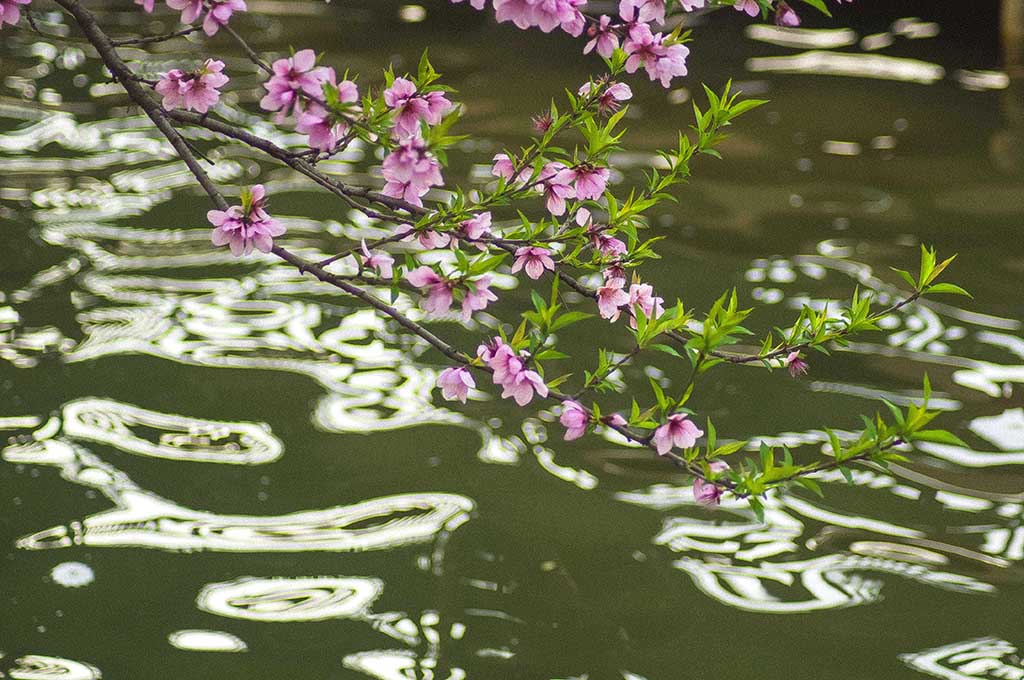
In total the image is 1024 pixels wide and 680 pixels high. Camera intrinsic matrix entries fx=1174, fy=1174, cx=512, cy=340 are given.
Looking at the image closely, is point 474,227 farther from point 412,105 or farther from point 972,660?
point 972,660

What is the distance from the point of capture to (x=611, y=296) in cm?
182

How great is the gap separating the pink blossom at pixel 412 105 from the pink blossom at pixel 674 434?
529mm

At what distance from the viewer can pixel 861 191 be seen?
4461 millimetres

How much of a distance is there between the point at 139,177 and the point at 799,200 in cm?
247

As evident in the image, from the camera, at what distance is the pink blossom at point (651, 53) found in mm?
1738

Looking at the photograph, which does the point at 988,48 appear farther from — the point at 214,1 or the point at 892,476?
the point at 214,1

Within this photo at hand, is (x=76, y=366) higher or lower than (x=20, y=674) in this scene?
higher

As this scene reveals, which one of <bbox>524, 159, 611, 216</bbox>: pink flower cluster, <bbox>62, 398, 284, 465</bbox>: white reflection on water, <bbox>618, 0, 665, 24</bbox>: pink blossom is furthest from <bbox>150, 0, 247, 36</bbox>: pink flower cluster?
<bbox>62, 398, 284, 465</bbox>: white reflection on water

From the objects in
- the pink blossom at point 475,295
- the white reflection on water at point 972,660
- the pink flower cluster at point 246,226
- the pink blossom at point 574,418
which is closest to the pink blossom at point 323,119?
the pink flower cluster at point 246,226

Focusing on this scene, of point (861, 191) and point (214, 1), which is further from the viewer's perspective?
point (861, 191)

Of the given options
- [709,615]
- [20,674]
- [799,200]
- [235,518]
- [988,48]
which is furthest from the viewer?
[988,48]

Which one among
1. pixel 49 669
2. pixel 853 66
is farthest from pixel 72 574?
pixel 853 66

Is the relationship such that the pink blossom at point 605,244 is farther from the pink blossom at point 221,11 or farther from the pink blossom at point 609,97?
the pink blossom at point 221,11

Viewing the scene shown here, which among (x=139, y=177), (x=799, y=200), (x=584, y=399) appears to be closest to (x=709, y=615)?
(x=584, y=399)
